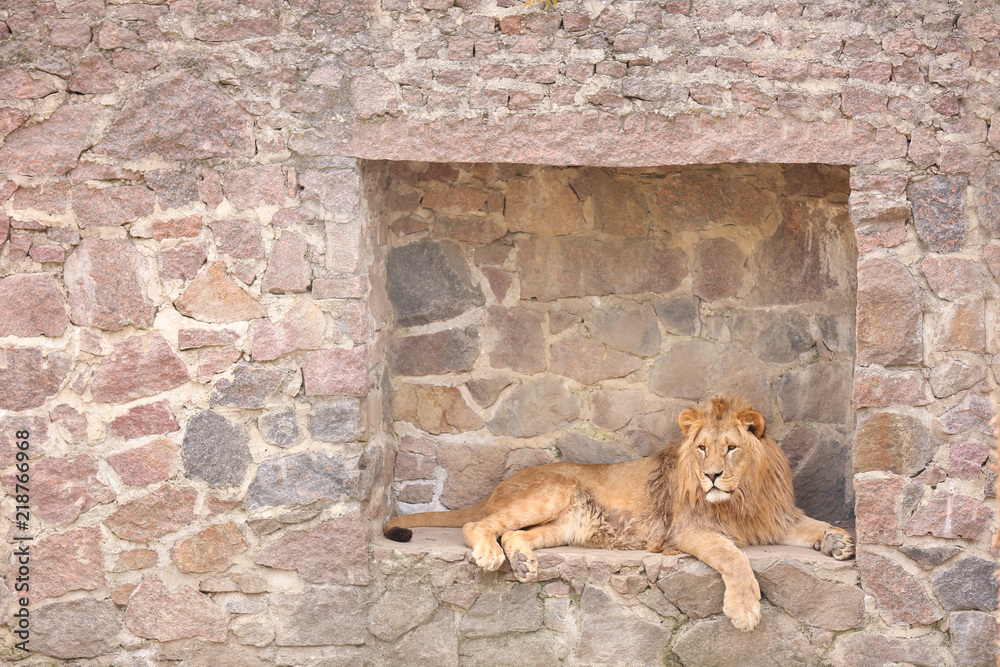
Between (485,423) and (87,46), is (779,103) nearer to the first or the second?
(485,423)

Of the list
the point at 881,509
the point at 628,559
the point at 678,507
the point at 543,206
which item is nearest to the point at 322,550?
the point at 628,559

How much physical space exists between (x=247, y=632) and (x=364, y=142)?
2.00 metres

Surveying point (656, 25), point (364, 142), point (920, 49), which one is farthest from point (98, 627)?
point (920, 49)

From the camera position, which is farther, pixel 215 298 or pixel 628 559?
pixel 628 559

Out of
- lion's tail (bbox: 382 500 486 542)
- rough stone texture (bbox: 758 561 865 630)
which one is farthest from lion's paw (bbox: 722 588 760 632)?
lion's tail (bbox: 382 500 486 542)

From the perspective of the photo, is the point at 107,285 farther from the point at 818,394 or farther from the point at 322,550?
the point at 818,394

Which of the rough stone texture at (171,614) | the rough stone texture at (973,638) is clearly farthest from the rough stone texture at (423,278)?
the rough stone texture at (973,638)

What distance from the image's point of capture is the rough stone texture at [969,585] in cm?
380

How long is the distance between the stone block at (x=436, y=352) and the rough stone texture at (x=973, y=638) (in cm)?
228

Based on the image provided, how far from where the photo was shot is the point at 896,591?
386 centimetres

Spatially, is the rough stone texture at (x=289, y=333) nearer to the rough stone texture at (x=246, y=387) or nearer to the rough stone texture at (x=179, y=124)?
the rough stone texture at (x=246, y=387)

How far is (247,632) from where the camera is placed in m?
4.02

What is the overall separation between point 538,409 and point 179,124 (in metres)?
2.00

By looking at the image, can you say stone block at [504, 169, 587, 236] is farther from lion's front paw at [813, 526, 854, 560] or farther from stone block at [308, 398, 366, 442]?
lion's front paw at [813, 526, 854, 560]
